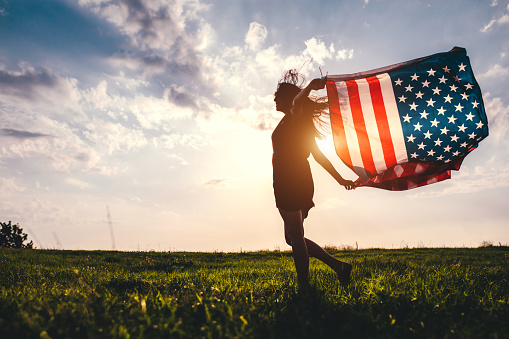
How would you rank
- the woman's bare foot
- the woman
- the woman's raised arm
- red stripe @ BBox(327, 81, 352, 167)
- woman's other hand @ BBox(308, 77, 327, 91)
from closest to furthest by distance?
woman's other hand @ BBox(308, 77, 327, 91), the woman, the woman's bare foot, the woman's raised arm, red stripe @ BBox(327, 81, 352, 167)

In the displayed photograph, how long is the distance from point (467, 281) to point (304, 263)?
8.38ft

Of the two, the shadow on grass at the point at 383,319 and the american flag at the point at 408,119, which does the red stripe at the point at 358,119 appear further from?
the shadow on grass at the point at 383,319

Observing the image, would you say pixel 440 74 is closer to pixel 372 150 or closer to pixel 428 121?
pixel 428 121

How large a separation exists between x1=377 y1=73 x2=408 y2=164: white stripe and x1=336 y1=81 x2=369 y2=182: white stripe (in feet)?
1.87

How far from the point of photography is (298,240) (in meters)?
3.71

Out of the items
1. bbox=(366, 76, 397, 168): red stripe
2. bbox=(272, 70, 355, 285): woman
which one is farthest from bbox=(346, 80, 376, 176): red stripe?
bbox=(272, 70, 355, 285): woman

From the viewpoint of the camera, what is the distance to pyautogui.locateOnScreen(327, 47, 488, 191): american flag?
15.2 ft

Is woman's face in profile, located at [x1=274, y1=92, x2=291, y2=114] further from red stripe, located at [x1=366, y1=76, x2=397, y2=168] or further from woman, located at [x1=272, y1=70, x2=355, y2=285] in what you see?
red stripe, located at [x1=366, y1=76, x2=397, y2=168]

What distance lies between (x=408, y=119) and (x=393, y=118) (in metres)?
0.22

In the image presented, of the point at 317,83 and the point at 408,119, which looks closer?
the point at 317,83

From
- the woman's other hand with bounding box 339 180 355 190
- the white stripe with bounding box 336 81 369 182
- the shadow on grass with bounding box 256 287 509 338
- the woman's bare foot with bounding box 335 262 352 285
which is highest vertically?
the white stripe with bounding box 336 81 369 182

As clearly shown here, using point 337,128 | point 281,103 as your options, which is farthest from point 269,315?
point 337,128

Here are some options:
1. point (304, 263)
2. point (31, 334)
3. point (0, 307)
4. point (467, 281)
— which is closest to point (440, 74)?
point (467, 281)

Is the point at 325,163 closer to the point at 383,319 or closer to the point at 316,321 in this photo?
the point at 383,319
